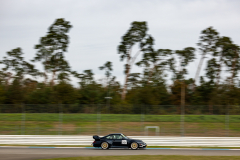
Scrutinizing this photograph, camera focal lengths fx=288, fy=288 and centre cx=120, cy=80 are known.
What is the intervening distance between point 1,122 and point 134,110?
11501 mm

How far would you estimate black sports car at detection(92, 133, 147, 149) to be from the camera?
1664 cm

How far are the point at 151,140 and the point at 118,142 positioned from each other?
12.3ft

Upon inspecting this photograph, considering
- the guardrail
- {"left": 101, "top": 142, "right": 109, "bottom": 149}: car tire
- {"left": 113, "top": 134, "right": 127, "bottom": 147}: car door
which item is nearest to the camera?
{"left": 113, "top": 134, "right": 127, "bottom": 147}: car door

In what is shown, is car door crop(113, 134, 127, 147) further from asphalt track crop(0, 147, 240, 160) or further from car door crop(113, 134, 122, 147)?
asphalt track crop(0, 147, 240, 160)

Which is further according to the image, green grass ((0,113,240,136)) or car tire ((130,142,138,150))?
green grass ((0,113,240,136))

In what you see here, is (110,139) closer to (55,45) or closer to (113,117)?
(113,117)

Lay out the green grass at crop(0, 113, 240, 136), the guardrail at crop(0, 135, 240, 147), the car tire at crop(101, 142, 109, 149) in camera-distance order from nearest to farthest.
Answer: the car tire at crop(101, 142, 109, 149) < the guardrail at crop(0, 135, 240, 147) < the green grass at crop(0, 113, 240, 136)

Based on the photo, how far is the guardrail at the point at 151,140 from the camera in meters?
19.4

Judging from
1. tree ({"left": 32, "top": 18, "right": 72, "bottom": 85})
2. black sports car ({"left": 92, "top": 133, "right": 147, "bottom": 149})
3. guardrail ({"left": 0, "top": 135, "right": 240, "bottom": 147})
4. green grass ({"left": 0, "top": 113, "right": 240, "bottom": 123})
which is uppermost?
tree ({"left": 32, "top": 18, "right": 72, "bottom": 85})

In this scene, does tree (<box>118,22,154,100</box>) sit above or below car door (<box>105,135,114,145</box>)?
above

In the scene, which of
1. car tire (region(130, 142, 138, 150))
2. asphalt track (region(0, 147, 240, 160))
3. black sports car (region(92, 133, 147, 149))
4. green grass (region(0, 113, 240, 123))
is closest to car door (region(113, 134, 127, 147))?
black sports car (region(92, 133, 147, 149))

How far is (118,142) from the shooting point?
16844 mm

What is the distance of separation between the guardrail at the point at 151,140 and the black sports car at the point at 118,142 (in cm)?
318

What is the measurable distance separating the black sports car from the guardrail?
3180 millimetres
